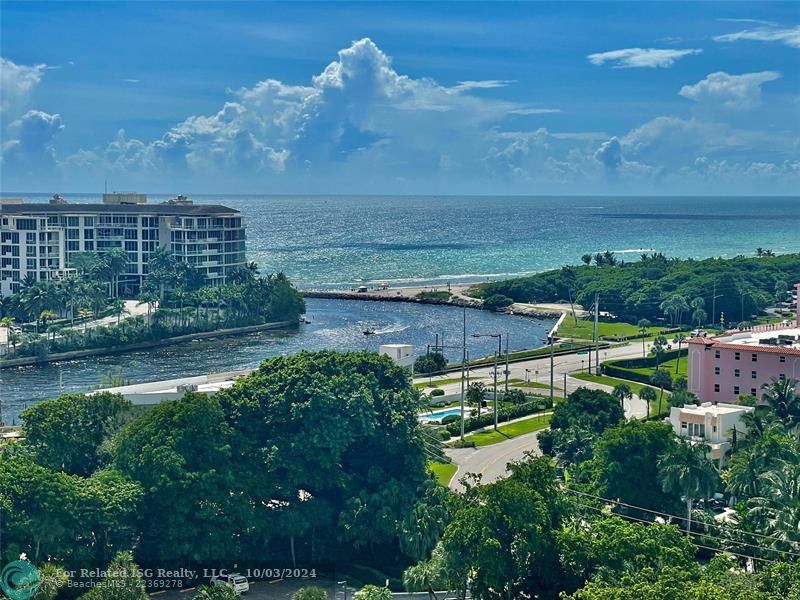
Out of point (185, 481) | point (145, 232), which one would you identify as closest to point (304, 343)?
point (145, 232)

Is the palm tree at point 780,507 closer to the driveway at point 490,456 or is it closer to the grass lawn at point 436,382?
the driveway at point 490,456

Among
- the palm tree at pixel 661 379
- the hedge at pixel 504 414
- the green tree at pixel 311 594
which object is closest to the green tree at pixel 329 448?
the green tree at pixel 311 594

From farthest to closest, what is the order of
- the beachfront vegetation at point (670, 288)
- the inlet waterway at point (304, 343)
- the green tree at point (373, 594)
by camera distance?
the beachfront vegetation at point (670, 288) → the inlet waterway at point (304, 343) → the green tree at point (373, 594)

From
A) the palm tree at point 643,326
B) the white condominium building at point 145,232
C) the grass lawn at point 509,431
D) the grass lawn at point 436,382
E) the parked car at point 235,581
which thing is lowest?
the parked car at point 235,581

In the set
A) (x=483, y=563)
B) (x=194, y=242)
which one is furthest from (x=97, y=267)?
(x=483, y=563)

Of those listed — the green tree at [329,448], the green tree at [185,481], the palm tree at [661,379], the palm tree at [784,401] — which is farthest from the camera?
the palm tree at [661,379]

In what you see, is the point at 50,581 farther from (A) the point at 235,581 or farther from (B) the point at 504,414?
(B) the point at 504,414

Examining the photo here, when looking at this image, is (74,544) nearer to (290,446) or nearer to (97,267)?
(290,446)
